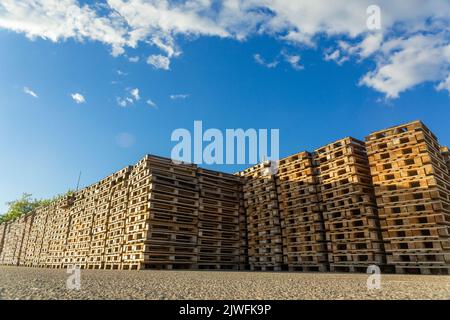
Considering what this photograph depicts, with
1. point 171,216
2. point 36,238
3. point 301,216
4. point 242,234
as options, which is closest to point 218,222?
point 242,234

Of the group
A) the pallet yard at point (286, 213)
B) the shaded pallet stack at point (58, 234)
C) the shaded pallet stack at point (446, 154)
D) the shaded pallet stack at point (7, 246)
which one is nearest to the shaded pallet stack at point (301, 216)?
the pallet yard at point (286, 213)

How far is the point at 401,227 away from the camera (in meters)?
9.73

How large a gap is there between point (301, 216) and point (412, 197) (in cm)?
439

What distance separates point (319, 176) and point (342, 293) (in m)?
8.63

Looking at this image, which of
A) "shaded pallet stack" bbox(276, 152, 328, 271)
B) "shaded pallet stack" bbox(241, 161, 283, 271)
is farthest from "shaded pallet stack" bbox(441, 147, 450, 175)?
"shaded pallet stack" bbox(241, 161, 283, 271)

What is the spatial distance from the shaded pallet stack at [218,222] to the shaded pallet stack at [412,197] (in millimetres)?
7213

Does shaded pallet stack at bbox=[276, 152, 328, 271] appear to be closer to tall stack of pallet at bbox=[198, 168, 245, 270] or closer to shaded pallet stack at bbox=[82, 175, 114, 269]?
tall stack of pallet at bbox=[198, 168, 245, 270]

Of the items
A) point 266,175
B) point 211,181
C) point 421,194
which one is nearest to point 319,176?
point 266,175

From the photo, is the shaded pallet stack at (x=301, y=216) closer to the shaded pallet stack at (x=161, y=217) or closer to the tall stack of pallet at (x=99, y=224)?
the shaded pallet stack at (x=161, y=217)

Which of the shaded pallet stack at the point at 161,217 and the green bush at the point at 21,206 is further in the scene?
the green bush at the point at 21,206

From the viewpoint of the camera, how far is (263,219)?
14.4 meters

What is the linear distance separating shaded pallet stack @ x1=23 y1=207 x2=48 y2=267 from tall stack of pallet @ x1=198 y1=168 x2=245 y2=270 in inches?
600

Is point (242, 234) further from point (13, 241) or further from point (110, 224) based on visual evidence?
point (13, 241)

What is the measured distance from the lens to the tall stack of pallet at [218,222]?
45.5 feet
